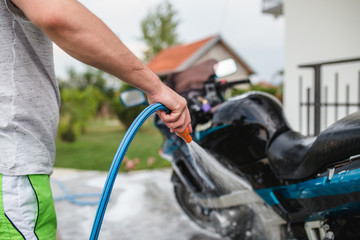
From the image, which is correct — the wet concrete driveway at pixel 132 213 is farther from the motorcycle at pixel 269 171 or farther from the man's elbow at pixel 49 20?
the man's elbow at pixel 49 20

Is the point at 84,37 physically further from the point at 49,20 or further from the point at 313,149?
the point at 313,149

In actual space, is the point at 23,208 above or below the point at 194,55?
above

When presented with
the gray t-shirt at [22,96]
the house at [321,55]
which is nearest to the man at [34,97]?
the gray t-shirt at [22,96]

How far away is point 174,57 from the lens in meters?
16.6

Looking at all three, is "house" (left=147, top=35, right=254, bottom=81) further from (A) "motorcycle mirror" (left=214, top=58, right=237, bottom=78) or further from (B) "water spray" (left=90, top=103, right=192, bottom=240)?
(B) "water spray" (left=90, top=103, right=192, bottom=240)

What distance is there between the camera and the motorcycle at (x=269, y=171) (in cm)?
118

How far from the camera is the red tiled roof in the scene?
1540 cm

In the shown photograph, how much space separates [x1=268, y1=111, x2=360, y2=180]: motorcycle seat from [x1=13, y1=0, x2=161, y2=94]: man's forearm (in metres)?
0.72

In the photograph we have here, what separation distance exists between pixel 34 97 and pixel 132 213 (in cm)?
229

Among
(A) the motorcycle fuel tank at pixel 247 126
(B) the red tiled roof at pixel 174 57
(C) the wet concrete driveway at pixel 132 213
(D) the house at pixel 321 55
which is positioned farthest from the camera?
(B) the red tiled roof at pixel 174 57

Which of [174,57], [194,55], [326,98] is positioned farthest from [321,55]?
[174,57]

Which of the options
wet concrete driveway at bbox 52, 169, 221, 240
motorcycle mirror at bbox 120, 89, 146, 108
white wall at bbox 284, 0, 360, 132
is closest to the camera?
motorcycle mirror at bbox 120, 89, 146, 108

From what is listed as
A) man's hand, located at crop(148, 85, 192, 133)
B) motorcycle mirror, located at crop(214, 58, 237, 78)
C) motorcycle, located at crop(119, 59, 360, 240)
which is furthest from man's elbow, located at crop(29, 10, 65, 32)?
motorcycle mirror, located at crop(214, 58, 237, 78)

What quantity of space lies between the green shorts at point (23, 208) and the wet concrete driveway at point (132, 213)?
1.01m
